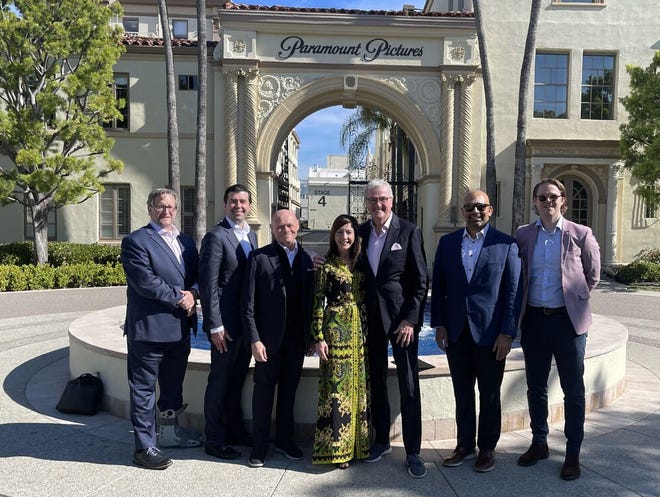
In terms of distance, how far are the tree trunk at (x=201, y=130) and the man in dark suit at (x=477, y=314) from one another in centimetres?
1040

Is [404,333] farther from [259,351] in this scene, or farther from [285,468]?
[285,468]

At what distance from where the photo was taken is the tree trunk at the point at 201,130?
13586 millimetres

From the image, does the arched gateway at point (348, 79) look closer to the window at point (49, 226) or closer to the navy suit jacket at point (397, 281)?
the window at point (49, 226)

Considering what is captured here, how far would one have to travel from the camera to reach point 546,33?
674 inches

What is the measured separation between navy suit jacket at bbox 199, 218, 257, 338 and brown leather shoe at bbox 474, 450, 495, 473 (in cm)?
192

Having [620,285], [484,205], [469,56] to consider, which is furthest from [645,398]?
[469,56]

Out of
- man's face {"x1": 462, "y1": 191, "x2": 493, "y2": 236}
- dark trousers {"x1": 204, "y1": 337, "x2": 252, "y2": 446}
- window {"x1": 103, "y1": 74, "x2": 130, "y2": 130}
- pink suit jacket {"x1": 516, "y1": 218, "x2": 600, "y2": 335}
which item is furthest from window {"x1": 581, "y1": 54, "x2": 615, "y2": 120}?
dark trousers {"x1": 204, "y1": 337, "x2": 252, "y2": 446}

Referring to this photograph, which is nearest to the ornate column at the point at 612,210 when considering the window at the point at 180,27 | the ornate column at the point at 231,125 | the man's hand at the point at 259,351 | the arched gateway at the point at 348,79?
the arched gateway at the point at 348,79

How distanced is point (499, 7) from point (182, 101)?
1024cm

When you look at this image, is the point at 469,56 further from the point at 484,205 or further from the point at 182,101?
the point at 484,205

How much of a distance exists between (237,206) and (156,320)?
1016 millimetres

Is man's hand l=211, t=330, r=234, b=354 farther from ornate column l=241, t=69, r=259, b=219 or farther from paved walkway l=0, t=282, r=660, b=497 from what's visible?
ornate column l=241, t=69, r=259, b=219

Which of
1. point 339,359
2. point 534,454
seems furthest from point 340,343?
point 534,454

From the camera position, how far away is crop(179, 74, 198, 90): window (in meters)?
17.1
